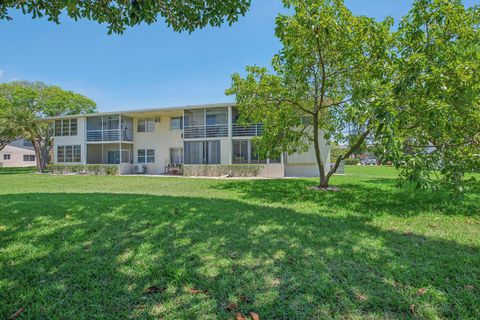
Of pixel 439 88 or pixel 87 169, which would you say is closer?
pixel 439 88

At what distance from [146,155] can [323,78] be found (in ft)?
59.8

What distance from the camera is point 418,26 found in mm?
7430

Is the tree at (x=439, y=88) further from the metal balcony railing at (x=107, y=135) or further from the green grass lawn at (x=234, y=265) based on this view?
the metal balcony railing at (x=107, y=135)

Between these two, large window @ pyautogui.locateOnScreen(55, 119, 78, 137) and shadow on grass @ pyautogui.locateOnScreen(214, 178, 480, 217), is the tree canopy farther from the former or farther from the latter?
large window @ pyautogui.locateOnScreen(55, 119, 78, 137)

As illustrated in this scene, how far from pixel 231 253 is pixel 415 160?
389 centimetres

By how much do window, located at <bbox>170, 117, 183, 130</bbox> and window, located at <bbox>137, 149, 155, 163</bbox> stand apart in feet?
9.77

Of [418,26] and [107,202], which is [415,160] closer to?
[418,26]

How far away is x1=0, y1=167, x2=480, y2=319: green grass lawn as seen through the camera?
2482 millimetres

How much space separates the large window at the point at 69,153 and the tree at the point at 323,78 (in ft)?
62.7

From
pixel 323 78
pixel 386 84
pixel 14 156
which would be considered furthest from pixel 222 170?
pixel 14 156

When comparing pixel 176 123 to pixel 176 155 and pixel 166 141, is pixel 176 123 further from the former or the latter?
pixel 176 155

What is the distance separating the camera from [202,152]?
20469 mm

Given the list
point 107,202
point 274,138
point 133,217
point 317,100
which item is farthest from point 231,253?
point 317,100

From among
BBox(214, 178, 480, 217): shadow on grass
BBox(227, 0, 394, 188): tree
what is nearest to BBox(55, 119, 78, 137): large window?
BBox(227, 0, 394, 188): tree
